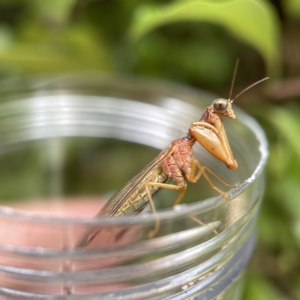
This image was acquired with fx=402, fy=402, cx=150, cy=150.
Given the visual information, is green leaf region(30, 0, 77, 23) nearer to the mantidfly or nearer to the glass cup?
the glass cup

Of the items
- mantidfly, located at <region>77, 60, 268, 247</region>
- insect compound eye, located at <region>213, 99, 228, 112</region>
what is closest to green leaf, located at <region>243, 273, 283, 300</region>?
mantidfly, located at <region>77, 60, 268, 247</region>

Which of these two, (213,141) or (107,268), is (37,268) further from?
(213,141)

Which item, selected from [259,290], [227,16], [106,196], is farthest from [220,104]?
[106,196]

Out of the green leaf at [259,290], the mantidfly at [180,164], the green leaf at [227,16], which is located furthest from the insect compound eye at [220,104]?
the green leaf at [259,290]

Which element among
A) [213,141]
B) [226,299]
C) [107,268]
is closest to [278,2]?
[213,141]

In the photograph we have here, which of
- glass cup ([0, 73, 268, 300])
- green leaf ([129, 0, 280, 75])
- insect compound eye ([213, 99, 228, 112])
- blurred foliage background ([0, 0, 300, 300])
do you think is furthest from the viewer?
blurred foliage background ([0, 0, 300, 300])

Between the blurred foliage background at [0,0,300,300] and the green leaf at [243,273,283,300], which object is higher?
the blurred foliage background at [0,0,300,300]

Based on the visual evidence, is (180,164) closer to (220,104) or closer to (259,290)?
(220,104)

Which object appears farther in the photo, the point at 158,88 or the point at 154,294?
the point at 158,88
